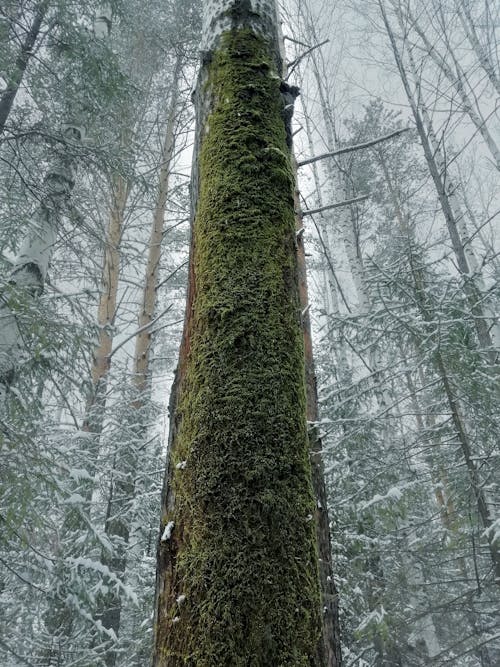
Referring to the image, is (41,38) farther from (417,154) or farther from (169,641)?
(417,154)

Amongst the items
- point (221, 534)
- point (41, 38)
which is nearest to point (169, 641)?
point (221, 534)

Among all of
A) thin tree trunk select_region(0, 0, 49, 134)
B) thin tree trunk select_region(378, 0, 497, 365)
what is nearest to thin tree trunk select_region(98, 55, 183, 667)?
thin tree trunk select_region(0, 0, 49, 134)

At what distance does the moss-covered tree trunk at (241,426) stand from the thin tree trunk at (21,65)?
3.80m

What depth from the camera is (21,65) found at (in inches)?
186

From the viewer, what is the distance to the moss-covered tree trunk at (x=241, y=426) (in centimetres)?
86

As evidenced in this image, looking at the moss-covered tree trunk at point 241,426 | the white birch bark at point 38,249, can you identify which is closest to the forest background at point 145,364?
the white birch bark at point 38,249

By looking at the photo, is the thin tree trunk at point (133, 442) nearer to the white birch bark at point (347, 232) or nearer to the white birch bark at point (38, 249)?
the white birch bark at point (38, 249)

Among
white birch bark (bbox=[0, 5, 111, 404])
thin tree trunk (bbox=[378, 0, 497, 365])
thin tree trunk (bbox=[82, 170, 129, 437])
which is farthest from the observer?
thin tree trunk (bbox=[82, 170, 129, 437])

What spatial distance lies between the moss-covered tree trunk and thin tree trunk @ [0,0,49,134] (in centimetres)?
380

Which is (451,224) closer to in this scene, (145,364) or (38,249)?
(38,249)

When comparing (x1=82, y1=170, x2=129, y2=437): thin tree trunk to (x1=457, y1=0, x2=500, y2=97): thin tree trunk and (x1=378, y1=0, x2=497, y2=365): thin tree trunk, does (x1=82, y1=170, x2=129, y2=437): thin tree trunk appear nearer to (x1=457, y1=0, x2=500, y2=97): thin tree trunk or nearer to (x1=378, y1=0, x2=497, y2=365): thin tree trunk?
(x1=378, y1=0, x2=497, y2=365): thin tree trunk

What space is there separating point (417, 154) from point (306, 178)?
729 cm

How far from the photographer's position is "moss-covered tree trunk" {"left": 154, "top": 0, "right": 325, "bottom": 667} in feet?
2.84

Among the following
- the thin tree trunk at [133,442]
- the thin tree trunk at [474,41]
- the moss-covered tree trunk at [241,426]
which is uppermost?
the thin tree trunk at [474,41]
